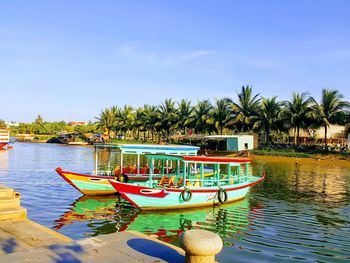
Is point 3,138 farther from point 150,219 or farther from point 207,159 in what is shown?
point 150,219

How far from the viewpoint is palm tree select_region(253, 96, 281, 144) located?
57.9 meters

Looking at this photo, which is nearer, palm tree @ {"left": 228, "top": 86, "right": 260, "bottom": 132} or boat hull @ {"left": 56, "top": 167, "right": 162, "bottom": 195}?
boat hull @ {"left": 56, "top": 167, "right": 162, "bottom": 195}

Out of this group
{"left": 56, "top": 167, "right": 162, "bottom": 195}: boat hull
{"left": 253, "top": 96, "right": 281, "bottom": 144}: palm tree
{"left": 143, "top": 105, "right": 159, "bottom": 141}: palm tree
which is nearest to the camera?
{"left": 56, "top": 167, "right": 162, "bottom": 195}: boat hull

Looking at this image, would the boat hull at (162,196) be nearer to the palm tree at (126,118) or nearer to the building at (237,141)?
the building at (237,141)

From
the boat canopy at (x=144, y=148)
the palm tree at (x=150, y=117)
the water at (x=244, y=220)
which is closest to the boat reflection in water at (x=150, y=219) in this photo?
the water at (x=244, y=220)

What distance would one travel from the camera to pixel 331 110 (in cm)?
5253

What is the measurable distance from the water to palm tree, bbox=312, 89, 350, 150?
28352 millimetres

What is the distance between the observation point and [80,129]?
124 meters

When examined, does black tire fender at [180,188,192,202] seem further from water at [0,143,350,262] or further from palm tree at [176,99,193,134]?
palm tree at [176,99,193,134]

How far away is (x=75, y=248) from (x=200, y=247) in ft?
9.95

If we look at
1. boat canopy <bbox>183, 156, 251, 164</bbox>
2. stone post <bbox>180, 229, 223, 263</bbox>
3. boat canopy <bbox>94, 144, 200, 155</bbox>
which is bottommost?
stone post <bbox>180, 229, 223, 263</bbox>

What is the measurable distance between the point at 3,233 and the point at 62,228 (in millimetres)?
5560

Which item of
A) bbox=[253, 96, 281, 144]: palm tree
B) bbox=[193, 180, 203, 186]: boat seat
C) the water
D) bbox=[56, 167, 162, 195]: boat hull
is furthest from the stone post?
bbox=[253, 96, 281, 144]: palm tree

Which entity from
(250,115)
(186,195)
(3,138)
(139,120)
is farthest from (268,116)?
(3,138)
